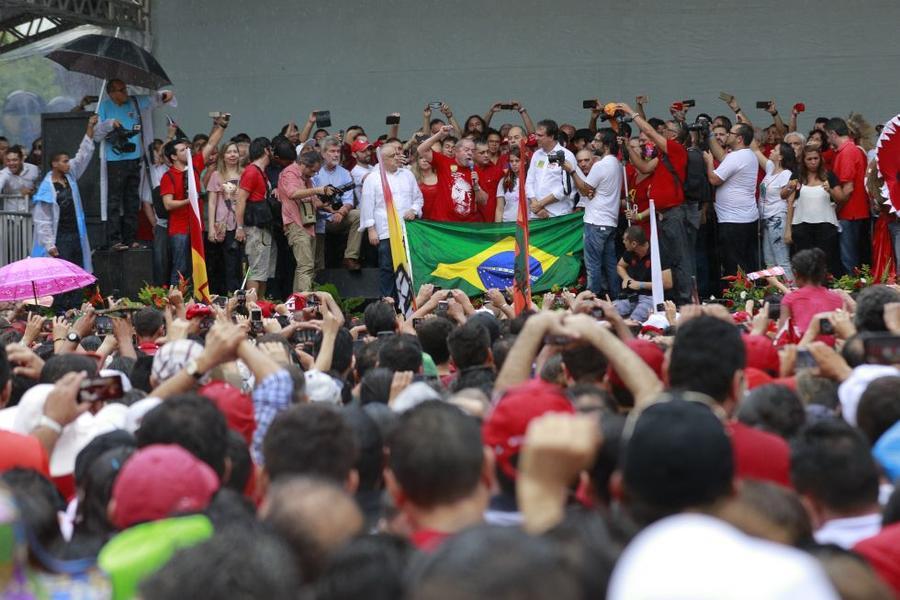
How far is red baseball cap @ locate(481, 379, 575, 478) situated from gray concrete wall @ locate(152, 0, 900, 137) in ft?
46.6

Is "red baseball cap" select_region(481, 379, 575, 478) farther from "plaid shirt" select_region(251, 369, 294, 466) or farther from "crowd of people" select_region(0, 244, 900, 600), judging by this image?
"plaid shirt" select_region(251, 369, 294, 466)

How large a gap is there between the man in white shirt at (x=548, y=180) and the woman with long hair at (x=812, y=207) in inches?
85.3

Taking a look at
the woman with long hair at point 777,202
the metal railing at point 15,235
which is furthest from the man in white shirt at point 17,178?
the woman with long hair at point 777,202

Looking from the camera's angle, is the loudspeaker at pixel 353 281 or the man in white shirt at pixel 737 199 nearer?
the man in white shirt at pixel 737 199

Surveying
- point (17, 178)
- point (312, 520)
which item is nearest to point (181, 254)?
point (17, 178)

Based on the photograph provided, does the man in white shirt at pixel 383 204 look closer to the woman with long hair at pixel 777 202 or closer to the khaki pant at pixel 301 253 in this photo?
the khaki pant at pixel 301 253

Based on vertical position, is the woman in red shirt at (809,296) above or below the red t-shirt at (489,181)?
below

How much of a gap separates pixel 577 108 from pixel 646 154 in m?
4.66

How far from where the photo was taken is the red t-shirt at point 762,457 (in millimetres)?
3932

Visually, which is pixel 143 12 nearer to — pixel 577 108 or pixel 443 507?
pixel 577 108

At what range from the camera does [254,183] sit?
47.4 ft

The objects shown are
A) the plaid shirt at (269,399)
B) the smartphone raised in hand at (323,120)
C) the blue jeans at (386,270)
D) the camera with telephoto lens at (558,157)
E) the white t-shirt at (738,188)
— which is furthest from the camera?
the smartphone raised in hand at (323,120)

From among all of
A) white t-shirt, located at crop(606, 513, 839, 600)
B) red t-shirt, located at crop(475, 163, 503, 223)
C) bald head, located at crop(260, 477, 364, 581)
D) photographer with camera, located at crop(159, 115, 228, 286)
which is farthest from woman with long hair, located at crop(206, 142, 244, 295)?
white t-shirt, located at crop(606, 513, 839, 600)

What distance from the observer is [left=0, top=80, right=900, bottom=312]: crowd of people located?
13516 millimetres
